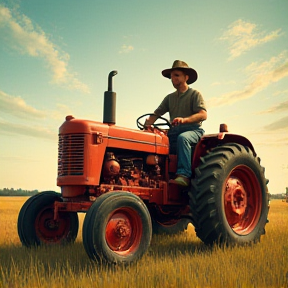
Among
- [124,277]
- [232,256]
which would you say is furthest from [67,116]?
[232,256]

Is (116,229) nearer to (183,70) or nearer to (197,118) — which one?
(197,118)

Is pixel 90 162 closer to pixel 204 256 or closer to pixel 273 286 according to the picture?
pixel 204 256

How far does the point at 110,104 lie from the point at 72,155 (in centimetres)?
83

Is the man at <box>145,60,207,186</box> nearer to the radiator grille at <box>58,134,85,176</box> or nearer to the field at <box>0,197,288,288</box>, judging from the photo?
the field at <box>0,197,288,288</box>

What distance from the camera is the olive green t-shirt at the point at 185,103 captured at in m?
5.80

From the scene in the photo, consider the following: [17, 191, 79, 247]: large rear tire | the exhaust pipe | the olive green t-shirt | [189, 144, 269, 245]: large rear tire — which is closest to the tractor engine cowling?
the exhaust pipe

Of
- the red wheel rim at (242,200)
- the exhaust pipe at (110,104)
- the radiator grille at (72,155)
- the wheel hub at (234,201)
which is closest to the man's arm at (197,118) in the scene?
the red wheel rim at (242,200)

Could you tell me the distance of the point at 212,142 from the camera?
5.72 m

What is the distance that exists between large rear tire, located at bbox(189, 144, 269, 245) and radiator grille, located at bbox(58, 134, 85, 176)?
1558 mm

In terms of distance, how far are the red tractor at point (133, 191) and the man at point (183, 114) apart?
18cm

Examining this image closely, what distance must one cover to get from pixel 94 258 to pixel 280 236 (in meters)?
3.84

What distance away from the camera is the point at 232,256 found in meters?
4.45

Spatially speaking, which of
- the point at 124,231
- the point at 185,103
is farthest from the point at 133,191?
the point at 185,103

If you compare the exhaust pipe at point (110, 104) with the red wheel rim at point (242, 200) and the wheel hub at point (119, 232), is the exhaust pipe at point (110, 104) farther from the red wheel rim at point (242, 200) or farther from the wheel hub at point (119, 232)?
the red wheel rim at point (242, 200)
